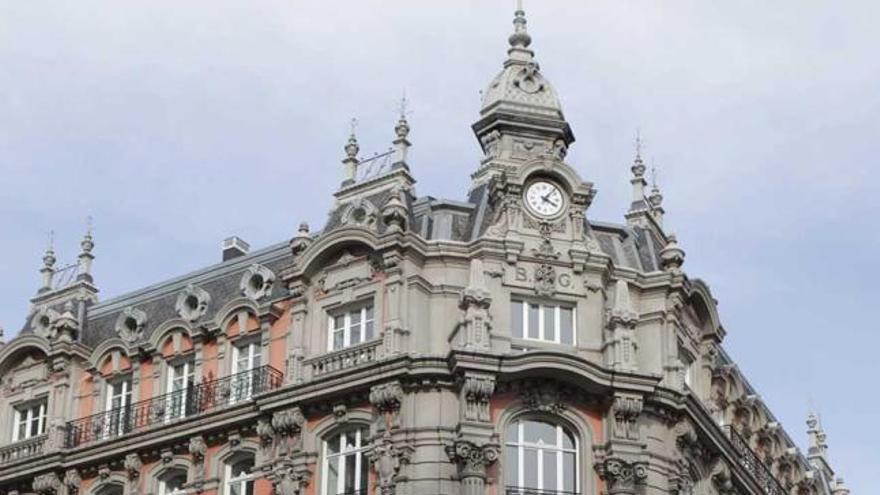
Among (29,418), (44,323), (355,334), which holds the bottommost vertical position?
(29,418)

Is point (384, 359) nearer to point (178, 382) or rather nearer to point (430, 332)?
point (430, 332)

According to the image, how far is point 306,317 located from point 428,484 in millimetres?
7126

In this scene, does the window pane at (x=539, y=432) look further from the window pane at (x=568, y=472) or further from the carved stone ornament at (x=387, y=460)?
the carved stone ornament at (x=387, y=460)

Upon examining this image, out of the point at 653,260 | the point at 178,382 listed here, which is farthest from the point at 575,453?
the point at 178,382

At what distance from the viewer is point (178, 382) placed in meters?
57.7

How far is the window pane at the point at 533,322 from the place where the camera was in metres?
53.2

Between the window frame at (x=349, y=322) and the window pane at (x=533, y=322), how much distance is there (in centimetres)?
432

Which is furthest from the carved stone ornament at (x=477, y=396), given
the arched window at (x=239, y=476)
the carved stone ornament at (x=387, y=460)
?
the arched window at (x=239, y=476)

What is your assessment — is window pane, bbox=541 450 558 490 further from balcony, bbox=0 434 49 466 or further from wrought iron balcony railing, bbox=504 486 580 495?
balcony, bbox=0 434 49 466

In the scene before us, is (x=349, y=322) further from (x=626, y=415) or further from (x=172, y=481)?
(x=626, y=415)

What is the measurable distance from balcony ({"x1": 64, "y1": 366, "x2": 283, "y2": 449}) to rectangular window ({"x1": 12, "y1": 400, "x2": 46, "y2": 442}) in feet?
5.88

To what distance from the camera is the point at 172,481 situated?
56281 millimetres

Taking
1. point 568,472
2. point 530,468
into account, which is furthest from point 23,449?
point 568,472

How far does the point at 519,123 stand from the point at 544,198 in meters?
3.45
